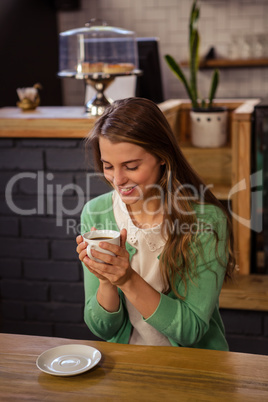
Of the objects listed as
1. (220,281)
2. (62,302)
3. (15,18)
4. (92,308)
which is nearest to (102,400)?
(92,308)

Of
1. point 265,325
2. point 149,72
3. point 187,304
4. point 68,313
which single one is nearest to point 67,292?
point 68,313

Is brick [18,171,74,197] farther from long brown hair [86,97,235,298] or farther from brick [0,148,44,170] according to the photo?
long brown hair [86,97,235,298]

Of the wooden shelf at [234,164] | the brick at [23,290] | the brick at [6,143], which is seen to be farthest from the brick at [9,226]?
the wooden shelf at [234,164]

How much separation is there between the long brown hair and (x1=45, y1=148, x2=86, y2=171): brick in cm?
91

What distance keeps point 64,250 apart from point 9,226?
0.99ft

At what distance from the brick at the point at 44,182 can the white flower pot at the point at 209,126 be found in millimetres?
835

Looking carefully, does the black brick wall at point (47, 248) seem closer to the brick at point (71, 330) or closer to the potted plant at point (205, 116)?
the brick at point (71, 330)

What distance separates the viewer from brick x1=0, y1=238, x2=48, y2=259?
2750mm

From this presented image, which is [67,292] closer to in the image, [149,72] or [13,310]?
[13,310]

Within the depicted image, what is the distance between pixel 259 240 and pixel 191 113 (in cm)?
79

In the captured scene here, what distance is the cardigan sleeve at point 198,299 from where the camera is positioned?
1493 millimetres

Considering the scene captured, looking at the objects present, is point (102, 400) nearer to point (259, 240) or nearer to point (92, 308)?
point (92, 308)

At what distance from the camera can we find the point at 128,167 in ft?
4.99

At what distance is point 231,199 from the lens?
9.34ft
